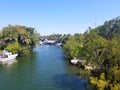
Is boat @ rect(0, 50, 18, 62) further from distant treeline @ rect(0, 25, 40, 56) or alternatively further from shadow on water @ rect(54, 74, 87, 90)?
shadow on water @ rect(54, 74, 87, 90)

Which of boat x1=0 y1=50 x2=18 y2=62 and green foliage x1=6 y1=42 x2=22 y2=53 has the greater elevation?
green foliage x1=6 y1=42 x2=22 y2=53

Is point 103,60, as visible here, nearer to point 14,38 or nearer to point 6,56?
point 6,56

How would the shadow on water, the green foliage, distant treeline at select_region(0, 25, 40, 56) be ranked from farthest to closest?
1. distant treeline at select_region(0, 25, 40, 56)
2. the green foliage
3. the shadow on water

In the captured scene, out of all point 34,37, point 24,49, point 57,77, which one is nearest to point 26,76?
point 57,77

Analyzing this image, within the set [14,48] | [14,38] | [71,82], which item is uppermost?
[14,38]

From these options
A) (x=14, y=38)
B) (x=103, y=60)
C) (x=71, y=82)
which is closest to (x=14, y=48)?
(x=14, y=38)

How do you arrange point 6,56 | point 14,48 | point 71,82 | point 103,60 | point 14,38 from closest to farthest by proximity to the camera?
point 103,60 < point 71,82 < point 6,56 < point 14,48 < point 14,38

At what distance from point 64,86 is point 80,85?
253cm

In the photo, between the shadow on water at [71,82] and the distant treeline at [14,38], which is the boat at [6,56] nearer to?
the distant treeline at [14,38]

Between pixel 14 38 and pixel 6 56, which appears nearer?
pixel 6 56

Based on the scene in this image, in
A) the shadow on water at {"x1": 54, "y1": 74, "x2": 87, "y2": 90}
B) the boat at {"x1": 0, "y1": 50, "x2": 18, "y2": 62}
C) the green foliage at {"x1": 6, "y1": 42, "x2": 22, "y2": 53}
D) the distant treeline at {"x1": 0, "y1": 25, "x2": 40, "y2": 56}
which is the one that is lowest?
the shadow on water at {"x1": 54, "y1": 74, "x2": 87, "y2": 90}

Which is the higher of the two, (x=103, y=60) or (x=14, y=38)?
(x=14, y=38)

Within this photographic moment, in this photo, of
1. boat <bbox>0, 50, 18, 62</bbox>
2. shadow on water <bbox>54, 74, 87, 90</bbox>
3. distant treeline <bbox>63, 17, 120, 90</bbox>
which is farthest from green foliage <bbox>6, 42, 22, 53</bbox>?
distant treeline <bbox>63, 17, 120, 90</bbox>

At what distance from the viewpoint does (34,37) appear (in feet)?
286
